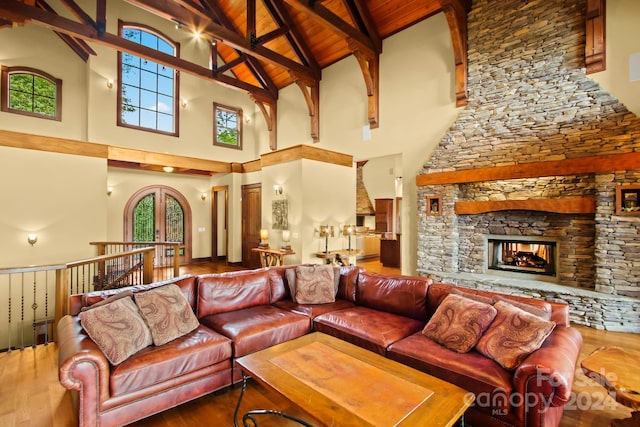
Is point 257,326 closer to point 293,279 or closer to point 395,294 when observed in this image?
point 293,279

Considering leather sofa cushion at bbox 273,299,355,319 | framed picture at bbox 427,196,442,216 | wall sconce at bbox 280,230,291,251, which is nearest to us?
leather sofa cushion at bbox 273,299,355,319

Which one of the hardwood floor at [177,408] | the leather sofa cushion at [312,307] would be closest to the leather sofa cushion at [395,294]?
the leather sofa cushion at [312,307]

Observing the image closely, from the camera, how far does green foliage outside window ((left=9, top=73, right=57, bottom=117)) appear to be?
648 centimetres

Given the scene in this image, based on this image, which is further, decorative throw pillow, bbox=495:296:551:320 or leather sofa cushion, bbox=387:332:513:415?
decorative throw pillow, bbox=495:296:551:320

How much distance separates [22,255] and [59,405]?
4088mm

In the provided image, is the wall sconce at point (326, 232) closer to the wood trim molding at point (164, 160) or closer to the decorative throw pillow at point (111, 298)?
the wood trim molding at point (164, 160)

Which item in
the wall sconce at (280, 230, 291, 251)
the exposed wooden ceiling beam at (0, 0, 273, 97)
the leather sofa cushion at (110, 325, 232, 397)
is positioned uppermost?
the exposed wooden ceiling beam at (0, 0, 273, 97)

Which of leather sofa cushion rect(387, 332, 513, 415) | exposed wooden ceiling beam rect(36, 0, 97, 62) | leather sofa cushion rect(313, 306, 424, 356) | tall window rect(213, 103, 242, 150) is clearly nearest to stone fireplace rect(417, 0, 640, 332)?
Result: leather sofa cushion rect(313, 306, 424, 356)

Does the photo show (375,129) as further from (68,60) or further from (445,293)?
(68,60)

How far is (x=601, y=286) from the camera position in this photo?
4.21m

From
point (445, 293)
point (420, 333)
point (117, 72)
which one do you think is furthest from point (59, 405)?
point (117, 72)

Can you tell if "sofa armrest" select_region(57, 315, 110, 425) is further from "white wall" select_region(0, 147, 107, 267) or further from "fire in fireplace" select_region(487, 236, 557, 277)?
"fire in fireplace" select_region(487, 236, 557, 277)

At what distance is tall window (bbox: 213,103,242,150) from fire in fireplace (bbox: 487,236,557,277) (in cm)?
744

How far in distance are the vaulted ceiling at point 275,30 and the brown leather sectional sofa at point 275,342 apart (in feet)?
14.2
